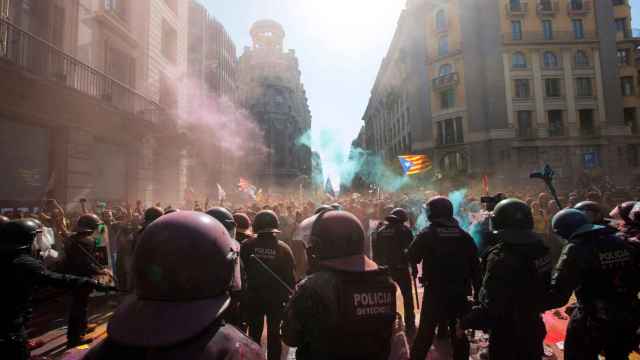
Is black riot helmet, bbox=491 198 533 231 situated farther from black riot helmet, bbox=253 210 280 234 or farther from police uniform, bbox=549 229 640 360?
black riot helmet, bbox=253 210 280 234

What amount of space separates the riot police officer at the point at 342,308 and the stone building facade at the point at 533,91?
31224 millimetres

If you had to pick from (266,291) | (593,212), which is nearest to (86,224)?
(266,291)

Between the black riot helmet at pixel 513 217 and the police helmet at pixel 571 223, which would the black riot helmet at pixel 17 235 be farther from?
the police helmet at pixel 571 223

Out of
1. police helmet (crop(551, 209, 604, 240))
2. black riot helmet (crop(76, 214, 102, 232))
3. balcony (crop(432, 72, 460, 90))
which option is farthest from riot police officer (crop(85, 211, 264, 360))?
balcony (crop(432, 72, 460, 90))

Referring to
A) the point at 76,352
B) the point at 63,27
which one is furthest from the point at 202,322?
the point at 63,27

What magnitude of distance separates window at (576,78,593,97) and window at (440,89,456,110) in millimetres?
11117

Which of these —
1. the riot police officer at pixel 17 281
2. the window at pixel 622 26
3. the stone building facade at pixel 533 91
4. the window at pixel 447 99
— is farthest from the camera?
the window at pixel 622 26

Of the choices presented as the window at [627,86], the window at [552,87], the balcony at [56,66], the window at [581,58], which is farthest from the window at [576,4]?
the balcony at [56,66]

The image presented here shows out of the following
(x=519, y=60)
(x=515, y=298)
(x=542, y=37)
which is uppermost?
(x=542, y=37)

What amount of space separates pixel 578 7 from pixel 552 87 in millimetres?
8169

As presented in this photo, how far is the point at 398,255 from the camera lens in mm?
5641

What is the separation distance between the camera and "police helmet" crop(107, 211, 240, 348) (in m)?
1.22

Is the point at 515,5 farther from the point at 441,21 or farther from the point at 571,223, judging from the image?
the point at 571,223

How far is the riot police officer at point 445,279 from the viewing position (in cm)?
377
